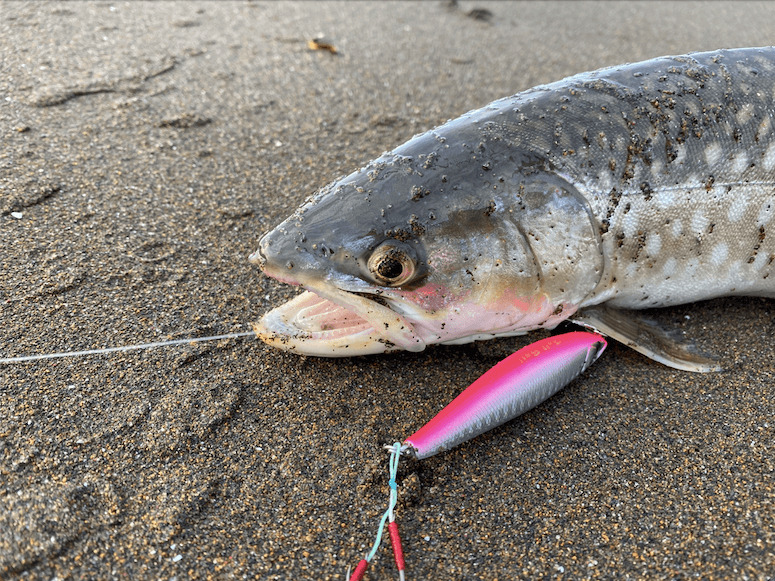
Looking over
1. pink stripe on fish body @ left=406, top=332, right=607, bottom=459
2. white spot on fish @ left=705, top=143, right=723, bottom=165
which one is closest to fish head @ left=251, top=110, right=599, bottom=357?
pink stripe on fish body @ left=406, top=332, right=607, bottom=459

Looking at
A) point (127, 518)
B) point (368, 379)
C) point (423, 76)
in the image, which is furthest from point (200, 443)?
point (423, 76)

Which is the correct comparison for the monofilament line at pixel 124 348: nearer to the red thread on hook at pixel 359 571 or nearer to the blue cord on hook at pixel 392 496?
the blue cord on hook at pixel 392 496

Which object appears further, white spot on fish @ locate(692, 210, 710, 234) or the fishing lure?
white spot on fish @ locate(692, 210, 710, 234)

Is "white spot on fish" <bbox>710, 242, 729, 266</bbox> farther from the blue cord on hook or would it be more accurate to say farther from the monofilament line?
the monofilament line

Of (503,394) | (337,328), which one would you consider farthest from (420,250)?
(503,394)

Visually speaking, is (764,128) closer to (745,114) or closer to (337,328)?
(745,114)

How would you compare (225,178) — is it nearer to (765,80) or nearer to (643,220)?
(643,220)
